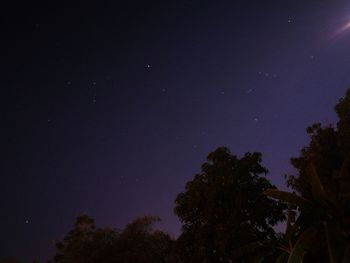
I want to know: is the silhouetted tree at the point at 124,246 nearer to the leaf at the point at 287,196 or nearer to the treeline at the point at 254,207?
the treeline at the point at 254,207

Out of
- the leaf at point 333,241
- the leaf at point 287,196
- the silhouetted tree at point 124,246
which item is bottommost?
the leaf at point 333,241

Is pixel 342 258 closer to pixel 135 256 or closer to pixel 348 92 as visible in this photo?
pixel 348 92

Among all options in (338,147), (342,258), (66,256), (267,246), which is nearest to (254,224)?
(267,246)

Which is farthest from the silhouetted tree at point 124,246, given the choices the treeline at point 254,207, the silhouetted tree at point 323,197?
the silhouetted tree at point 323,197

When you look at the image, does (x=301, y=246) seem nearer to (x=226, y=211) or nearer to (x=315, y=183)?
(x=315, y=183)

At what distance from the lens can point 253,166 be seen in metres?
27.6

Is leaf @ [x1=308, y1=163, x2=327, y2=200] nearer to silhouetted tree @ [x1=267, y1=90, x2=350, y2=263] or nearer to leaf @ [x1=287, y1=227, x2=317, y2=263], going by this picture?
silhouetted tree @ [x1=267, y1=90, x2=350, y2=263]

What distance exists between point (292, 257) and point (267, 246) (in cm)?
593

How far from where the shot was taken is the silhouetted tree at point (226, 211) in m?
26.2

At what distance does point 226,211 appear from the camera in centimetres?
2727

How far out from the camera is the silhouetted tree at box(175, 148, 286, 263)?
86.1 ft

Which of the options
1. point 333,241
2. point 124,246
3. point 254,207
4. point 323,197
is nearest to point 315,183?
point 323,197

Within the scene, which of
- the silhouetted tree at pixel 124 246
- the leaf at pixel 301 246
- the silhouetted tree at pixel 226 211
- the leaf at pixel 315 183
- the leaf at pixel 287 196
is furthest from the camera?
the silhouetted tree at pixel 124 246

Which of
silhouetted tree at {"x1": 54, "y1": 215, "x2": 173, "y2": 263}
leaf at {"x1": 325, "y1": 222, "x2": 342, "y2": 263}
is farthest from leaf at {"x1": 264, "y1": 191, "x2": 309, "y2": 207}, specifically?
silhouetted tree at {"x1": 54, "y1": 215, "x2": 173, "y2": 263}
